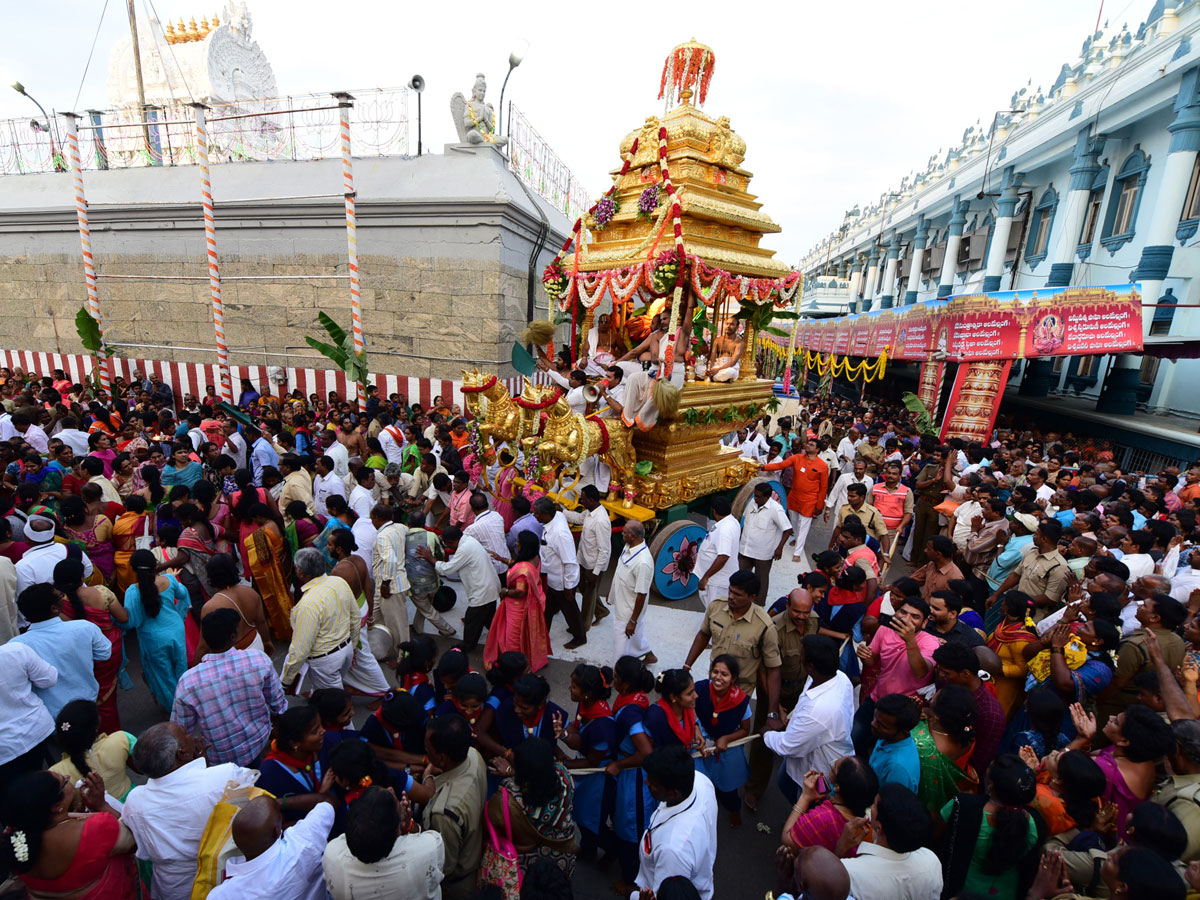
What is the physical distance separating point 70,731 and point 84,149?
16575 mm

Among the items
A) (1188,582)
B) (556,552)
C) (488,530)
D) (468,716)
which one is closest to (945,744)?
(468,716)

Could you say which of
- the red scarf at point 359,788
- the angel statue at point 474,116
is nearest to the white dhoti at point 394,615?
the red scarf at point 359,788

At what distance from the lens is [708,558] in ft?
16.5

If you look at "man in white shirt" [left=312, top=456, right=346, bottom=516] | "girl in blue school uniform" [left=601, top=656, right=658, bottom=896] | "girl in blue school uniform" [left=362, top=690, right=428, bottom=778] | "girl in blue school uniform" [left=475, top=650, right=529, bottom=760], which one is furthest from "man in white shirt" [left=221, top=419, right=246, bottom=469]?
"girl in blue school uniform" [left=601, top=656, right=658, bottom=896]

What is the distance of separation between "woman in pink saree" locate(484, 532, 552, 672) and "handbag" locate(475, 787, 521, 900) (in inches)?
70.5

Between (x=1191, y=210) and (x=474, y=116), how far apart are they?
52.0 ft

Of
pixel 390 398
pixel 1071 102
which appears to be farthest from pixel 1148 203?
pixel 390 398

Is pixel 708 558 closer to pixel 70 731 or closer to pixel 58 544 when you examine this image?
pixel 70 731

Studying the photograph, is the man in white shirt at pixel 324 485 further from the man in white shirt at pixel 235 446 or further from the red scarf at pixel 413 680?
the red scarf at pixel 413 680

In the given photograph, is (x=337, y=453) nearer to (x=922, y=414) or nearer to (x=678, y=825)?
(x=678, y=825)

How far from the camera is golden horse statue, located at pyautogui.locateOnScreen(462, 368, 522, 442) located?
18.9 ft

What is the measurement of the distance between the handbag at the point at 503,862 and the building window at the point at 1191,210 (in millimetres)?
17837

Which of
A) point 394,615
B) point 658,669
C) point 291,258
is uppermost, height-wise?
point 291,258

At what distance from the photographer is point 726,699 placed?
3062 mm
